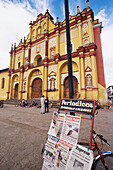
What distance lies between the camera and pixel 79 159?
1.10 meters

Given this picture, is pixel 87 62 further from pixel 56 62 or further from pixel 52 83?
pixel 52 83

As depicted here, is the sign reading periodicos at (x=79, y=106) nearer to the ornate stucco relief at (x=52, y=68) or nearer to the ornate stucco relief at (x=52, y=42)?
the ornate stucco relief at (x=52, y=68)

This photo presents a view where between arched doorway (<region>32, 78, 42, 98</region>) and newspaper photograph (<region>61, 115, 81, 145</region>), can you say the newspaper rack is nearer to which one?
newspaper photograph (<region>61, 115, 81, 145</region>)

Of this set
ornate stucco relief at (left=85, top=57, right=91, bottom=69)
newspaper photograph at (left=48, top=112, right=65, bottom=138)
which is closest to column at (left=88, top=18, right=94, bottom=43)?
ornate stucco relief at (left=85, top=57, right=91, bottom=69)

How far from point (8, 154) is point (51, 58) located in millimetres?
14807

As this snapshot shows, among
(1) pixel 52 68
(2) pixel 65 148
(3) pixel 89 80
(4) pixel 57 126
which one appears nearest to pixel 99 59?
(3) pixel 89 80

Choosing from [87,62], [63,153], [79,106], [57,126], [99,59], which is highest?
[99,59]

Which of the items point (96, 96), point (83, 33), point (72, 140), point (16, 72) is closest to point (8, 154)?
point (72, 140)

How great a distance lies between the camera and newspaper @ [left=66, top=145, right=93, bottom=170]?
1.04m

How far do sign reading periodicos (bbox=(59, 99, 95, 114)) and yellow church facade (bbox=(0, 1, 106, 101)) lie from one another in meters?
9.38

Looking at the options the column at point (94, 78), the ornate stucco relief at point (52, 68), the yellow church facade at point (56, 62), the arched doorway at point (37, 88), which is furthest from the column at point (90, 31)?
the arched doorway at point (37, 88)

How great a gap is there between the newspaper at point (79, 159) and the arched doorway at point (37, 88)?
1462 cm

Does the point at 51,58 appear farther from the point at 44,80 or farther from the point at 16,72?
the point at 16,72

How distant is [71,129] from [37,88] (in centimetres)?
1524
